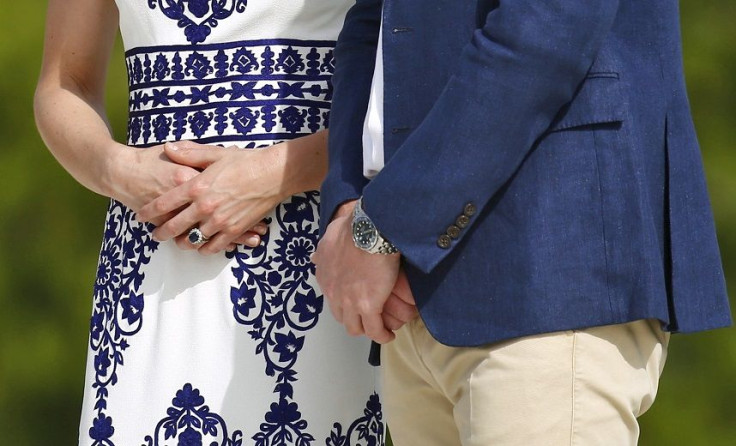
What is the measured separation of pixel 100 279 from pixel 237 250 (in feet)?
1.01

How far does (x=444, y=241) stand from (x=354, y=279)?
6.5 inches

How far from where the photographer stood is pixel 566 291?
58.6 inches

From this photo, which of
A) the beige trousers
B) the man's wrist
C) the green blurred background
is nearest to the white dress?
the man's wrist

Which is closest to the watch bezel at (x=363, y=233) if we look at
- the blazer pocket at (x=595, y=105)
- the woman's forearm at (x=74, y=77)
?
the blazer pocket at (x=595, y=105)

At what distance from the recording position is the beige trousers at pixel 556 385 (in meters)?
1.49

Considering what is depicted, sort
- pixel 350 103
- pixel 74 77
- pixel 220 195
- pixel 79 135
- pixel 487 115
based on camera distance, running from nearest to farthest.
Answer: pixel 487 115 → pixel 350 103 → pixel 220 195 → pixel 79 135 → pixel 74 77

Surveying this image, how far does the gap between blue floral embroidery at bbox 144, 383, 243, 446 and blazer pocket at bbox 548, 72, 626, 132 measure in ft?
2.86

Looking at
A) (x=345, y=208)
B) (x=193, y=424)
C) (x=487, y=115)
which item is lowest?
(x=193, y=424)

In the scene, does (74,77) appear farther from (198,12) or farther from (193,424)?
(193,424)

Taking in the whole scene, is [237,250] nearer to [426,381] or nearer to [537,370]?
[426,381]

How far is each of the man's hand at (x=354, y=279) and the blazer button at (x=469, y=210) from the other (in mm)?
127

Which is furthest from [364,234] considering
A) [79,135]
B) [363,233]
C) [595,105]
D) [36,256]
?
[36,256]

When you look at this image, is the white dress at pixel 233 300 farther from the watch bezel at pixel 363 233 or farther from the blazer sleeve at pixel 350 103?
the watch bezel at pixel 363 233

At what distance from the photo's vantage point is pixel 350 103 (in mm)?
1831
